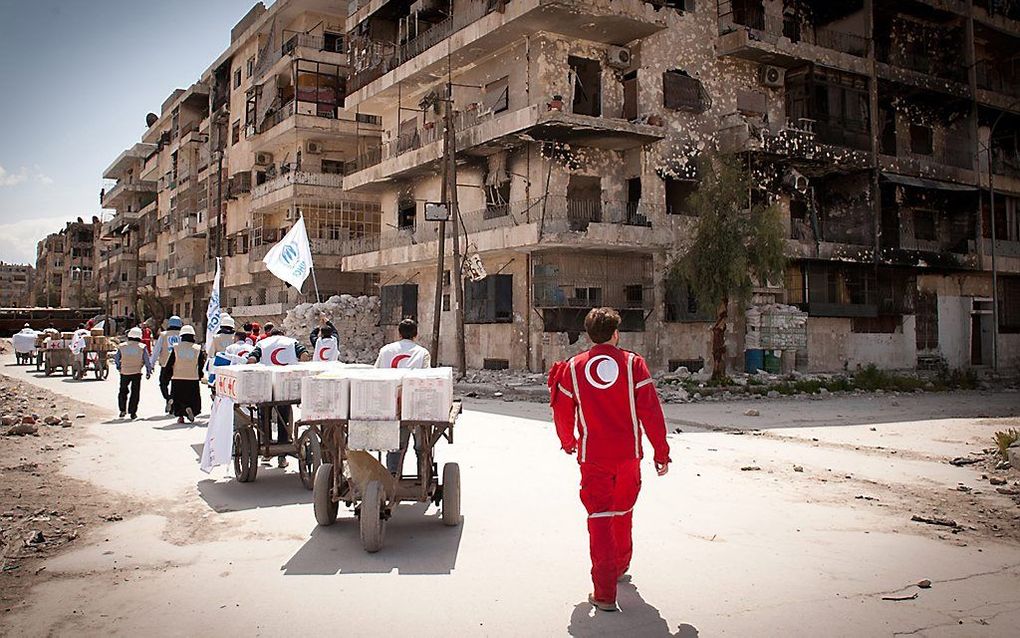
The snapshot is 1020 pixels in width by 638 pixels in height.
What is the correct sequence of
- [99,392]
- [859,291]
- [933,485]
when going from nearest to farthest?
[933,485] < [99,392] < [859,291]

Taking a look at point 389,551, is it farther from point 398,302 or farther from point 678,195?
point 398,302

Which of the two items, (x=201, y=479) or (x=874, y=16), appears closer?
(x=201, y=479)

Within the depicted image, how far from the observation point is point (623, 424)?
4723 millimetres

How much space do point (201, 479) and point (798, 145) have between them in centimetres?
2383

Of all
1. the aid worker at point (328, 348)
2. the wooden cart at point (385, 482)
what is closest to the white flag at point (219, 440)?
the wooden cart at point (385, 482)

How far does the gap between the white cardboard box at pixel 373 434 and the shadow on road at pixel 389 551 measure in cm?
75

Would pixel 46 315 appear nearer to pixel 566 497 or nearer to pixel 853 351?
pixel 853 351

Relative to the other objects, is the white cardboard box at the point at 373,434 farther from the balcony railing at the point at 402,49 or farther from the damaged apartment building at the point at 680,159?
the balcony railing at the point at 402,49

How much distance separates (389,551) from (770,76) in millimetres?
27459

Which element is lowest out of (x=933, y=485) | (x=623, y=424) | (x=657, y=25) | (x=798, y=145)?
(x=933, y=485)

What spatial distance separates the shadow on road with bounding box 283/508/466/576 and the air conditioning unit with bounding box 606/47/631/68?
22372 mm

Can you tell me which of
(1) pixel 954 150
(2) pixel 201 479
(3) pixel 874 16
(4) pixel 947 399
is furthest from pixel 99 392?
(1) pixel 954 150

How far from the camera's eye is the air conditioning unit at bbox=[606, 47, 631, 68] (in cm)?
2625

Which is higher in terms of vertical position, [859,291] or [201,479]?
[859,291]
